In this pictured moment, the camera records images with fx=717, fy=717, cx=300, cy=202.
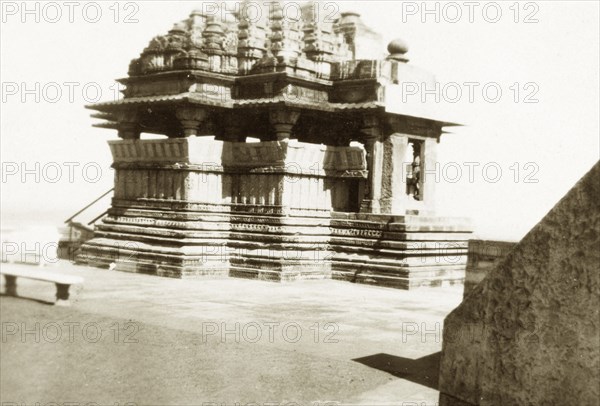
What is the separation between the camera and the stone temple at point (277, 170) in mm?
13273

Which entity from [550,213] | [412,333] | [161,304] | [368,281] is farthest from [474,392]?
[368,281]

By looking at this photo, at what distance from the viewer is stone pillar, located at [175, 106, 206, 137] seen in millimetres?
13672

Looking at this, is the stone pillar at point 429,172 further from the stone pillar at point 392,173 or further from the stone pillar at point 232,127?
the stone pillar at point 232,127

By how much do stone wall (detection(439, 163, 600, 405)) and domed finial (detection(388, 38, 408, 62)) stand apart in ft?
39.7

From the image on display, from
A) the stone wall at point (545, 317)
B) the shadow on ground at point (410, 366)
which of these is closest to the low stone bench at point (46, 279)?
the shadow on ground at point (410, 366)

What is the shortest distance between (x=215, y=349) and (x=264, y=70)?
314 inches

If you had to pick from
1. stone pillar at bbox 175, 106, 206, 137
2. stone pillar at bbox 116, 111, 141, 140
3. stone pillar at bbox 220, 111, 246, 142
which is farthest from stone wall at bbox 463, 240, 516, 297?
stone pillar at bbox 116, 111, 141, 140

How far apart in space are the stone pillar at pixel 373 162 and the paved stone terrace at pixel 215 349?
132 inches

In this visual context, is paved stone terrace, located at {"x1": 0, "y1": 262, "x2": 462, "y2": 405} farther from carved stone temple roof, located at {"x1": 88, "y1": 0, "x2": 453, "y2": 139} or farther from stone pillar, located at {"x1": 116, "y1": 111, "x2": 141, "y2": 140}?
stone pillar, located at {"x1": 116, "y1": 111, "x2": 141, "y2": 140}

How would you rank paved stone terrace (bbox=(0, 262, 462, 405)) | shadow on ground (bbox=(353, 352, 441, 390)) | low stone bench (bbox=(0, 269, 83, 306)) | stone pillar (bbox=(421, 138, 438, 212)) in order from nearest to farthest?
paved stone terrace (bbox=(0, 262, 462, 405)), shadow on ground (bbox=(353, 352, 441, 390)), low stone bench (bbox=(0, 269, 83, 306)), stone pillar (bbox=(421, 138, 438, 212))

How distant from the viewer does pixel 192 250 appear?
13289 mm

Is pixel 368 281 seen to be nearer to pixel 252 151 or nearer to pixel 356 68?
pixel 252 151

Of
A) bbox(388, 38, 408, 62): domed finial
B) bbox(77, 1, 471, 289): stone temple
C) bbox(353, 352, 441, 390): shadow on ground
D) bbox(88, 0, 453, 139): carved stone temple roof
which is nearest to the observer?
bbox(353, 352, 441, 390): shadow on ground

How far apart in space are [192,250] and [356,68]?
187 inches
